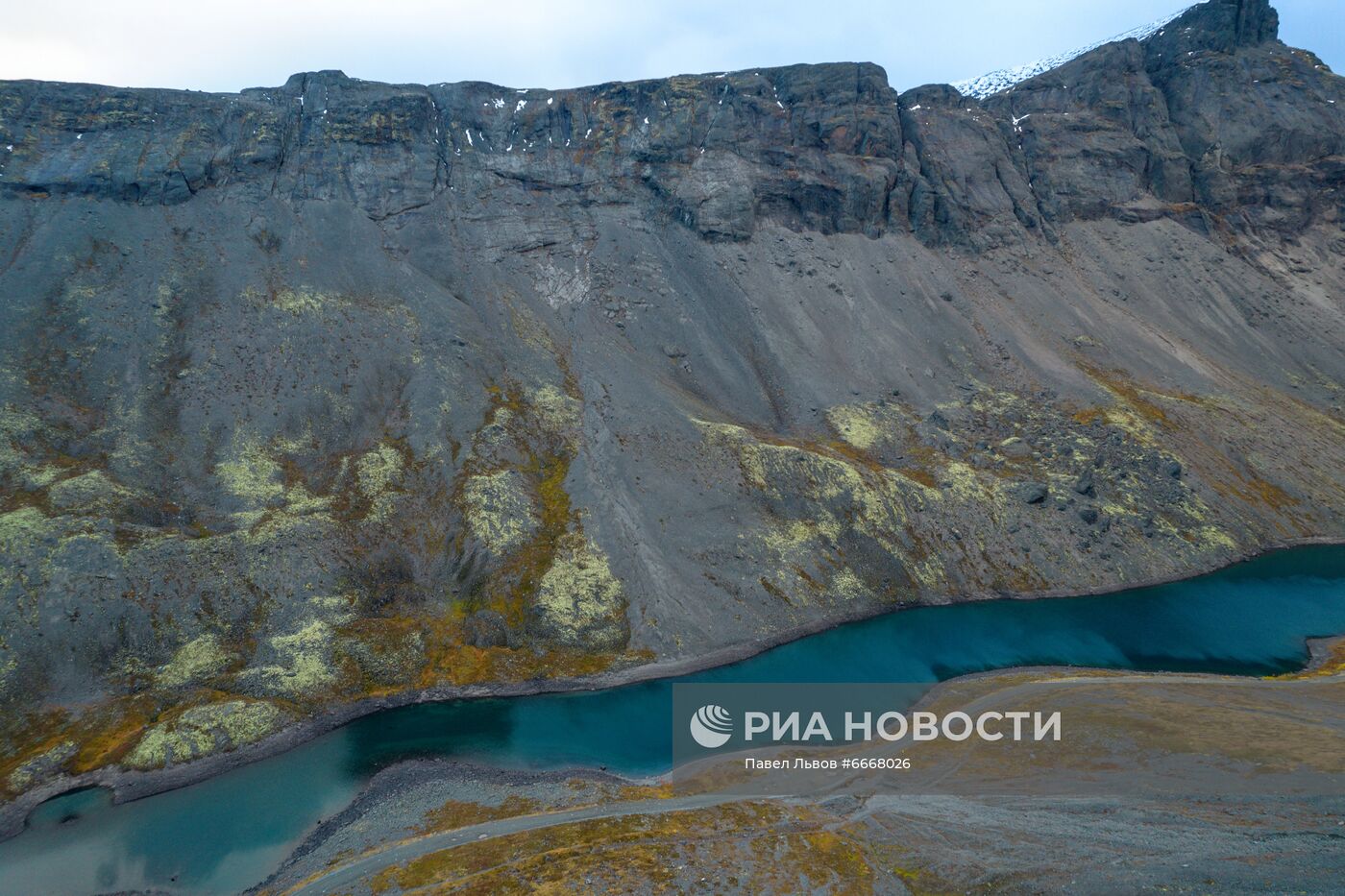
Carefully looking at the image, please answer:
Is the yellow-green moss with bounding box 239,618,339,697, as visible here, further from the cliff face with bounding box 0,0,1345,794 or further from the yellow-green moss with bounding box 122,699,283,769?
the yellow-green moss with bounding box 122,699,283,769

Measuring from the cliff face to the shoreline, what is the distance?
3.68ft

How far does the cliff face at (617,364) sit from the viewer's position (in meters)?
60.0

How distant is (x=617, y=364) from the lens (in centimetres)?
9056

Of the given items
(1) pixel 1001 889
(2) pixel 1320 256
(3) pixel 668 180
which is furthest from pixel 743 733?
(2) pixel 1320 256

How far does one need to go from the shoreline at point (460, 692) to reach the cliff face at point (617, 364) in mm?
1120

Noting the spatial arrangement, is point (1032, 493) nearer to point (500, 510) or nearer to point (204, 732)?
point (500, 510)

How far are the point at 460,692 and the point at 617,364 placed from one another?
4555 centimetres

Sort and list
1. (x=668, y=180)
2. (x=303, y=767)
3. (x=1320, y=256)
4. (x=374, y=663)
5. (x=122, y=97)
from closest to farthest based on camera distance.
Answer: (x=303, y=767)
(x=374, y=663)
(x=122, y=97)
(x=668, y=180)
(x=1320, y=256)

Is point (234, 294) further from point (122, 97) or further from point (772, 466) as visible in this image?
point (772, 466)

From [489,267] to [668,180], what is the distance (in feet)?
106

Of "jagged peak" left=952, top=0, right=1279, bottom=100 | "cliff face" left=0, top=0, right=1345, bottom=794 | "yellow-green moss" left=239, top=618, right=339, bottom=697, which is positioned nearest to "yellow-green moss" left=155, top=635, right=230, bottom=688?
"cliff face" left=0, top=0, right=1345, bottom=794

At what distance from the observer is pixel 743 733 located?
172ft

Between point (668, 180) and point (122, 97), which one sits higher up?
point (122, 97)

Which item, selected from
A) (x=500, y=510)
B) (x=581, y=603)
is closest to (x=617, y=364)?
(x=500, y=510)
